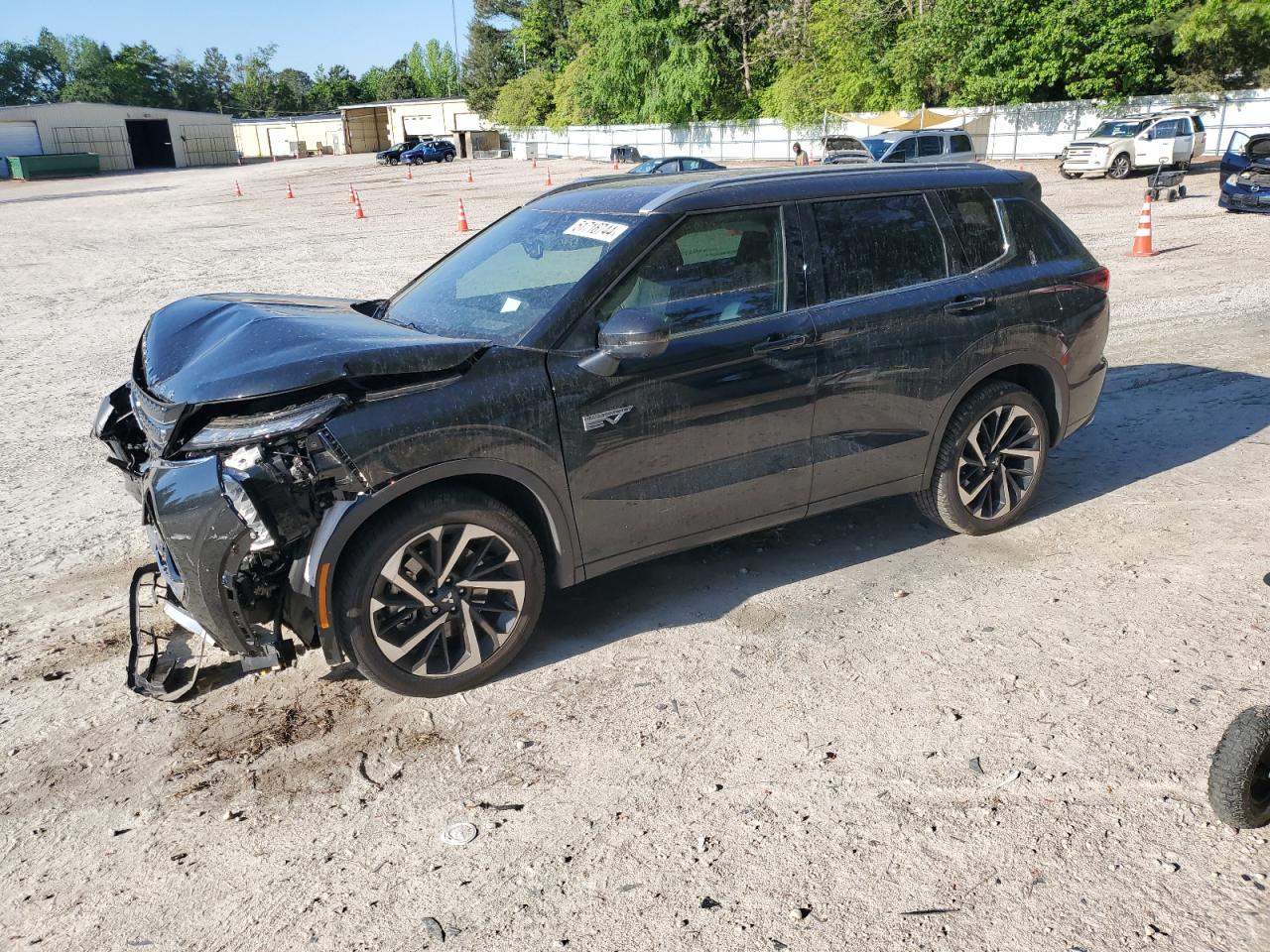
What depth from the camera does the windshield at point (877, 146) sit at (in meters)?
27.4

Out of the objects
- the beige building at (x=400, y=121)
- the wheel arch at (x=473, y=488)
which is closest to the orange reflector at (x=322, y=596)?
the wheel arch at (x=473, y=488)

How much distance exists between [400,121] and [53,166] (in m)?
40.7

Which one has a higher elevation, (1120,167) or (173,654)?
(1120,167)

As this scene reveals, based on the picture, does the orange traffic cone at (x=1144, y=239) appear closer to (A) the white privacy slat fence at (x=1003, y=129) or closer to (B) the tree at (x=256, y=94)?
(A) the white privacy slat fence at (x=1003, y=129)

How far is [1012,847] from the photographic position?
3016 mm

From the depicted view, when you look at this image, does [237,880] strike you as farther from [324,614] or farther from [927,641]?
[927,641]

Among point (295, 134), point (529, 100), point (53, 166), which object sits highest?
point (529, 100)

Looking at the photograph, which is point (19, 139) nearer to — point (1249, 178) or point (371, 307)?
point (1249, 178)

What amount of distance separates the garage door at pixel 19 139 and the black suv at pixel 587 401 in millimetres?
75554

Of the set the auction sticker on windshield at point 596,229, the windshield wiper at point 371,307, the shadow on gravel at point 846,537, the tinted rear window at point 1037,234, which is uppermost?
the auction sticker on windshield at point 596,229

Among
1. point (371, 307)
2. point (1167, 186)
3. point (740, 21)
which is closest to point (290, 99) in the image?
point (740, 21)

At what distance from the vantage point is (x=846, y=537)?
17.5 feet

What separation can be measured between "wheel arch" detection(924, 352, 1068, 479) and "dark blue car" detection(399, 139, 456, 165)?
62395 mm

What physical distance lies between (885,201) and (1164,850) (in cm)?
303
